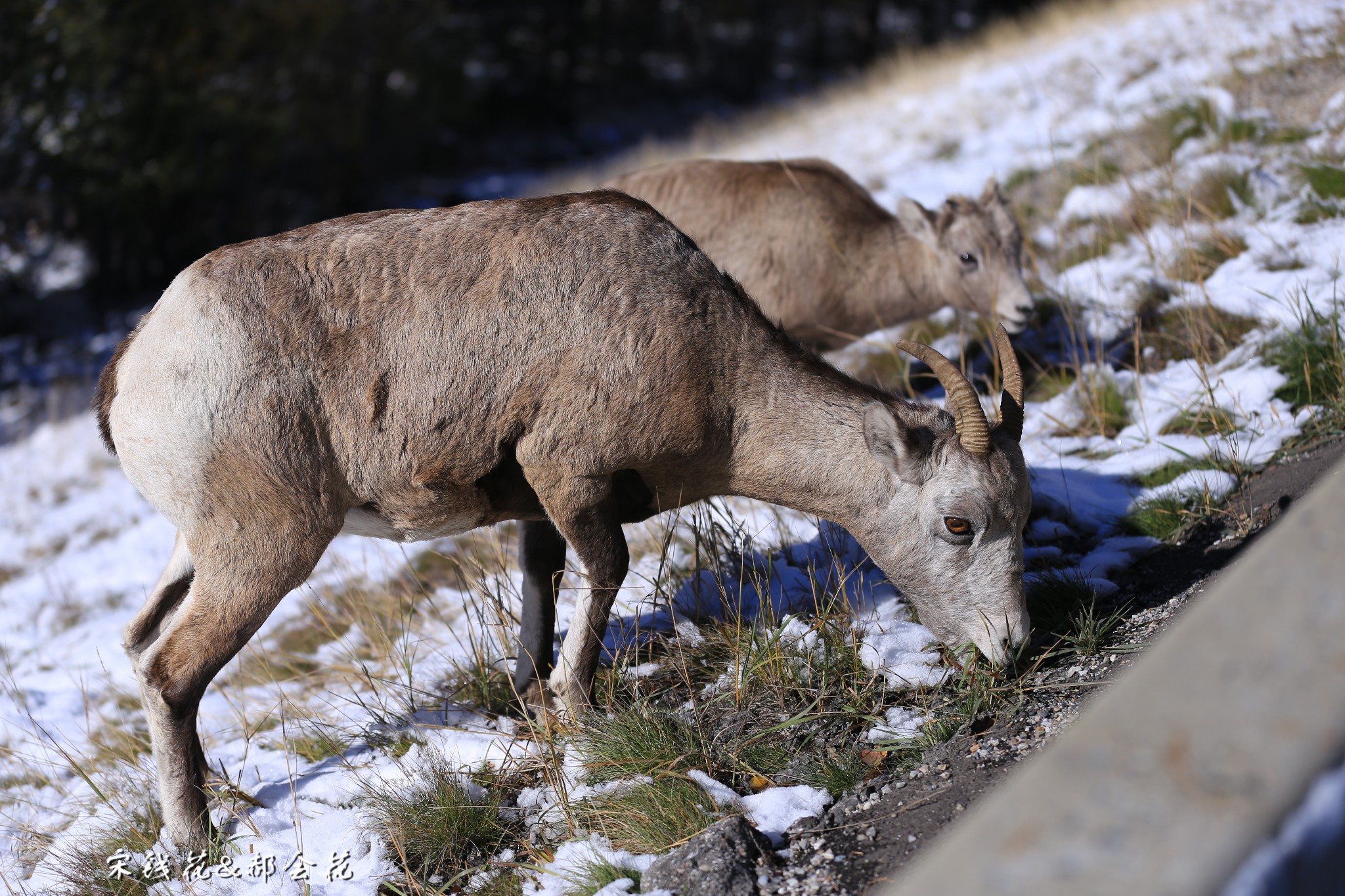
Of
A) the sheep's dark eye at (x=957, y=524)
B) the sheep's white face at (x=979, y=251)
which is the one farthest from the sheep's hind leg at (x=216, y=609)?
the sheep's white face at (x=979, y=251)

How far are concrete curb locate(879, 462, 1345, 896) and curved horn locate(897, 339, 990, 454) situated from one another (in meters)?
2.29

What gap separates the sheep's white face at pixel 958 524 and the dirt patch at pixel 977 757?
0.31 metres

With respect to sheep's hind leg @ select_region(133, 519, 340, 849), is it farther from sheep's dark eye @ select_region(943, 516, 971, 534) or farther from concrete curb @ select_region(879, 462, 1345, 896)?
concrete curb @ select_region(879, 462, 1345, 896)

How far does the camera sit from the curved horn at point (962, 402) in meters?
4.11

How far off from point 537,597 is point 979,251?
4848mm

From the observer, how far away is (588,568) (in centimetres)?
438

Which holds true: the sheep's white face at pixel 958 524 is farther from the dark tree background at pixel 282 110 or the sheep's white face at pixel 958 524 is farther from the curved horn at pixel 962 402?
the dark tree background at pixel 282 110

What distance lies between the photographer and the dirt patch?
3328mm

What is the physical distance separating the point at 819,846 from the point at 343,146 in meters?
22.8

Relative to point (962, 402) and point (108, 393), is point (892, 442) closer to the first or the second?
point (962, 402)

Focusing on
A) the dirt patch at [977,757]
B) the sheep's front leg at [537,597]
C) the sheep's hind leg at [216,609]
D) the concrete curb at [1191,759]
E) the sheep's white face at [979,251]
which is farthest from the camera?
the sheep's white face at [979,251]

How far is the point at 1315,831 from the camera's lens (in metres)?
1.53

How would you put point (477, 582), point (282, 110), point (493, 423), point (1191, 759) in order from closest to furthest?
point (1191, 759), point (493, 423), point (477, 582), point (282, 110)

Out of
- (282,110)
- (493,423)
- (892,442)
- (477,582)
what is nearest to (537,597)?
(477,582)
